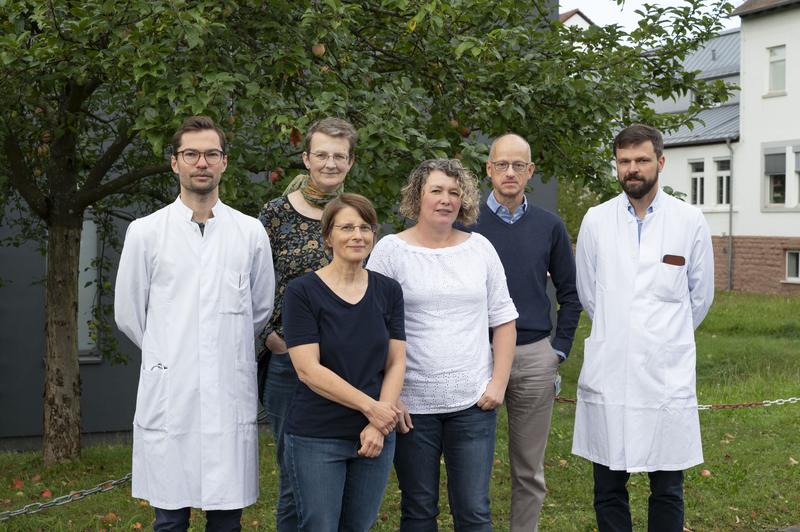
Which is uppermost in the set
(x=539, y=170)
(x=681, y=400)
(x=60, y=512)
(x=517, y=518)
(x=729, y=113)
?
(x=729, y=113)

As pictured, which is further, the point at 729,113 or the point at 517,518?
the point at 729,113

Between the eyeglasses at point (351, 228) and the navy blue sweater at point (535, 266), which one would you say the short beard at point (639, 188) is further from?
the eyeglasses at point (351, 228)

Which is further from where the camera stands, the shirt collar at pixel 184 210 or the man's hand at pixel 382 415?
the shirt collar at pixel 184 210

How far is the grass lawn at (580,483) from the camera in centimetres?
668

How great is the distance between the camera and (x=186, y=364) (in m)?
4.01

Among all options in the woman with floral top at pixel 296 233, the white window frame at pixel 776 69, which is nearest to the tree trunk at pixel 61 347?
the woman with floral top at pixel 296 233

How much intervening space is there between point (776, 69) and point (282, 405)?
31.6 m

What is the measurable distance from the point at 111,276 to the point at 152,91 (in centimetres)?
700

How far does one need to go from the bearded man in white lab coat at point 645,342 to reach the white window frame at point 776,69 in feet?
97.9

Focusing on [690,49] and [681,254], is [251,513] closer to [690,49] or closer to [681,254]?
[681,254]

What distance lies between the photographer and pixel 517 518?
16.1 ft

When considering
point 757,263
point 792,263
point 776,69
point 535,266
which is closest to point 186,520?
point 535,266

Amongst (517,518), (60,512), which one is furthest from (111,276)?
(517,518)

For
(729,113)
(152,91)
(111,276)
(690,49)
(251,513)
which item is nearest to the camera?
(152,91)
